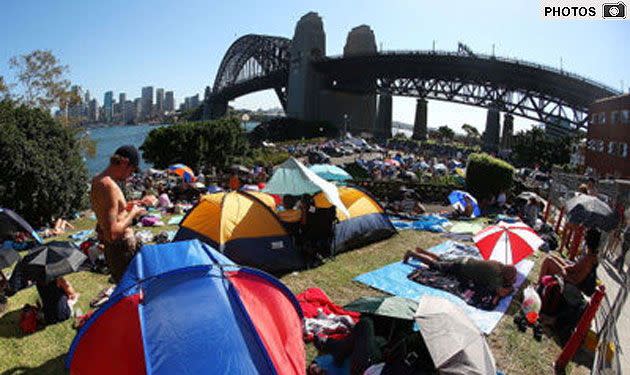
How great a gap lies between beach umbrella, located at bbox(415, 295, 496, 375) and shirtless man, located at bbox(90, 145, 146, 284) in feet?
10.7

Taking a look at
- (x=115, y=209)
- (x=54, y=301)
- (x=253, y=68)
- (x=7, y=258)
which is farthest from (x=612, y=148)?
(x=253, y=68)

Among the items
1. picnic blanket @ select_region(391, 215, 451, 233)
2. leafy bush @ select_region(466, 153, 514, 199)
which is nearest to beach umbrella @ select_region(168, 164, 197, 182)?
picnic blanket @ select_region(391, 215, 451, 233)

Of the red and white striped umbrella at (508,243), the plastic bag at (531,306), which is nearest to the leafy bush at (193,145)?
the red and white striped umbrella at (508,243)

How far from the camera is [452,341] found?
368cm

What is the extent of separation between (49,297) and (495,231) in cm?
711

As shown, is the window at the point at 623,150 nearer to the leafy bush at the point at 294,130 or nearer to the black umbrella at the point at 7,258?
the black umbrella at the point at 7,258

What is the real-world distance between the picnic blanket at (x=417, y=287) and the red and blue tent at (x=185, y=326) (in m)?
2.93

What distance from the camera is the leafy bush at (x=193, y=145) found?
33.1 m

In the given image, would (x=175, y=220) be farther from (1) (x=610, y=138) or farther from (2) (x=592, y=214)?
(1) (x=610, y=138)

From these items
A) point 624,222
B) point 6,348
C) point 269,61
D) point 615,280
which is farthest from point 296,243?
point 269,61

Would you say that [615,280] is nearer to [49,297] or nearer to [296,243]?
[296,243]

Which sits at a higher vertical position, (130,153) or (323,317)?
(130,153)

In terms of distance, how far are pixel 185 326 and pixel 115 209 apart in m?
1.70

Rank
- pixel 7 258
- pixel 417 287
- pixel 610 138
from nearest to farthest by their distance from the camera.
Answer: pixel 7 258, pixel 417 287, pixel 610 138
